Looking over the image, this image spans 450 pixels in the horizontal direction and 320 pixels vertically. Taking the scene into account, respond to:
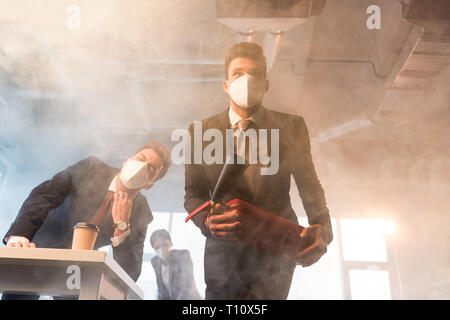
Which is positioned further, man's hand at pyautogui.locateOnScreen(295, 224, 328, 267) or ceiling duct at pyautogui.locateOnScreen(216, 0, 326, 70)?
ceiling duct at pyautogui.locateOnScreen(216, 0, 326, 70)

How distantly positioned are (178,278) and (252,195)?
228 cm

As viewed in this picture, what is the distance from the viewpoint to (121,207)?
179 cm

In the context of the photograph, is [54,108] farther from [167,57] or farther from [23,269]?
[23,269]

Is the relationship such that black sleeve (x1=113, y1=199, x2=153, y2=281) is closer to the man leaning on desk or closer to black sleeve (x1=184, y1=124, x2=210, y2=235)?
the man leaning on desk

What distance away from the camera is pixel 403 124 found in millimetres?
3549

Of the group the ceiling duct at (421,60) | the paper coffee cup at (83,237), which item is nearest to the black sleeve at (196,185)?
the paper coffee cup at (83,237)

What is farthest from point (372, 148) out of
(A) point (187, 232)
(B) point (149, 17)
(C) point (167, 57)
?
(B) point (149, 17)

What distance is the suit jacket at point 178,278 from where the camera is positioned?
2953 mm

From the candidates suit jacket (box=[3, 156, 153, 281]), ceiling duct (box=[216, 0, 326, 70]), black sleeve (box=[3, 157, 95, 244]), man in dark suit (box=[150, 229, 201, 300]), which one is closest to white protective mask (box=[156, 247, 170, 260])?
man in dark suit (box=[150, 229, 201, 300])

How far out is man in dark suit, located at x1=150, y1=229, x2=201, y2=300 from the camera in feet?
9.71

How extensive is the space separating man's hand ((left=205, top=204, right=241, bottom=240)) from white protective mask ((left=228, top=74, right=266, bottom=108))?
48 centimetres

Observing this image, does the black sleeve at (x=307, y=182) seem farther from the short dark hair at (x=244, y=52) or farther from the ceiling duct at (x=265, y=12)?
the ceiling duct at (x=265, y=12)

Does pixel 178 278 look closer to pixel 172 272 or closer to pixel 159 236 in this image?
pixel 172 272
